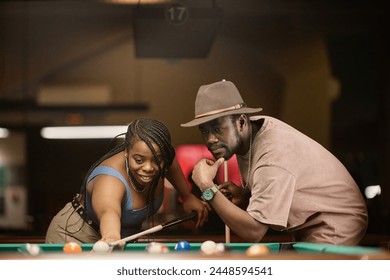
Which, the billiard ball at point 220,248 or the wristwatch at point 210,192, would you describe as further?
the wristwatch at point 210,192

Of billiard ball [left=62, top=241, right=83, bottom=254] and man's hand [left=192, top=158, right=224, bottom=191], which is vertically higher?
man's hand [left=192, top=158, right=224, bottom=191]

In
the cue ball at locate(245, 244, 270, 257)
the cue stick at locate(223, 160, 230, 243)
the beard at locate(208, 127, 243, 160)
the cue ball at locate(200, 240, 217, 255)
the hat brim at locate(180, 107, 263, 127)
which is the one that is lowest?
the cue ball at locate(245, 244, 270, 257)

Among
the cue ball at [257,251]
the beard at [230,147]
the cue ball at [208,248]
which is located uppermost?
the beard at [230,147]

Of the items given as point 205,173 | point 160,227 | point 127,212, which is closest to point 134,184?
point 127,212

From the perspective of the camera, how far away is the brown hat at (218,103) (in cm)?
432

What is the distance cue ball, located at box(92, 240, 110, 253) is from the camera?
3762 millimetres

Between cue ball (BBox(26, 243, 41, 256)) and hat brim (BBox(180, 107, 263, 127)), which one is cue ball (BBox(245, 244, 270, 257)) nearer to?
hat brim (BBox(180, 107, 263, 127))

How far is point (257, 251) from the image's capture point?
3.70m

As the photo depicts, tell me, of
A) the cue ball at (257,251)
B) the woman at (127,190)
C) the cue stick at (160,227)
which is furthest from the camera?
the woman at (127,190)

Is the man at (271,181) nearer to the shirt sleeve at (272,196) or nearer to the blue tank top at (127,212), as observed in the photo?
the shirt sleeve at (272,196)

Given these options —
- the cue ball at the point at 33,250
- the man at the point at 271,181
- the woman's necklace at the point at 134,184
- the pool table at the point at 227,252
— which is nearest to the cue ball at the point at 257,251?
the pool table at the point at 227,252

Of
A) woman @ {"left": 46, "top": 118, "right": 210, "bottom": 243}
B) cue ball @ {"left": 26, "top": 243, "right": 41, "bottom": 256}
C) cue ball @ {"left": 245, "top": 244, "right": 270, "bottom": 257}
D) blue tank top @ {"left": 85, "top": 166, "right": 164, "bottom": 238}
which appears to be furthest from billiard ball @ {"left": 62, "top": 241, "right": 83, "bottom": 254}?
cue ball @ {"left": 245, "top": 244, "right": 270, "bottom": 257}
